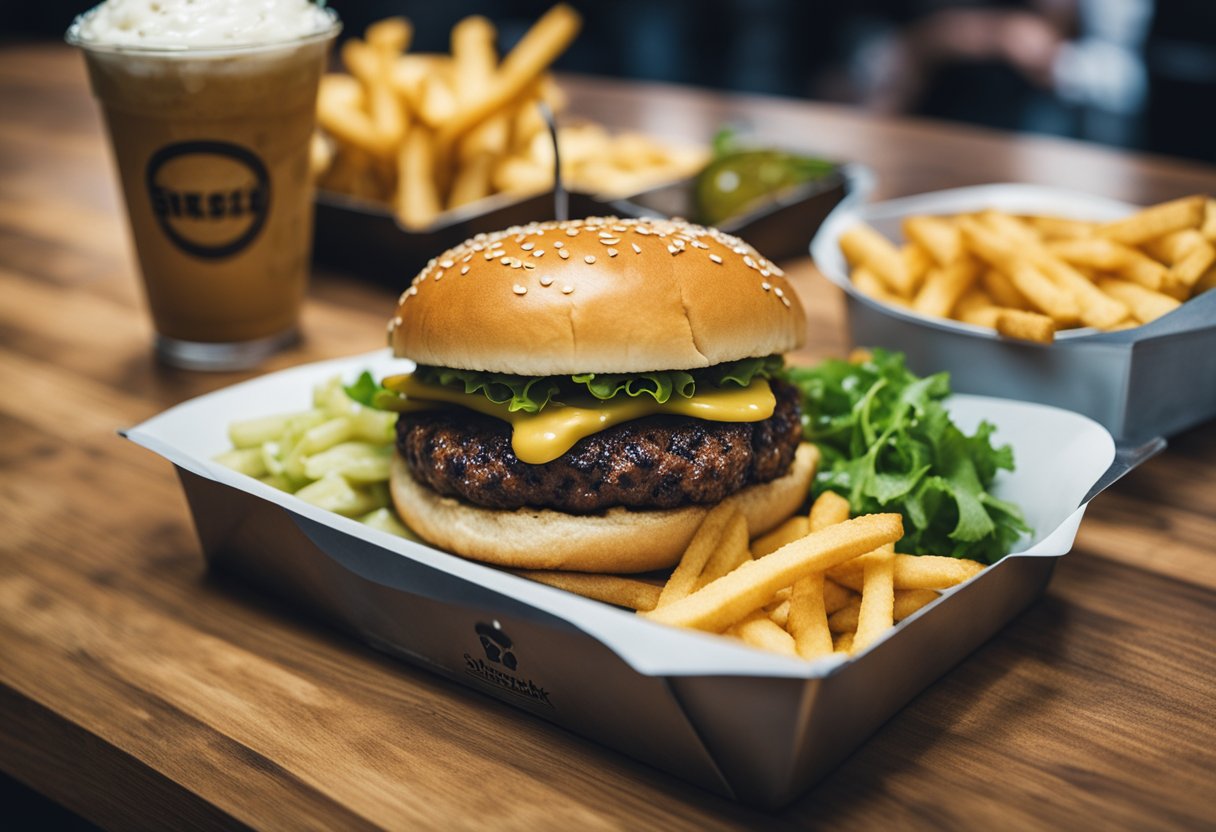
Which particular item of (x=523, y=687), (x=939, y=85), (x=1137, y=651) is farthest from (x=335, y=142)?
(x=939, y=85)

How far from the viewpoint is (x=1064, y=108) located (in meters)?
7.04

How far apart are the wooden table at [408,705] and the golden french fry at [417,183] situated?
0.87 m

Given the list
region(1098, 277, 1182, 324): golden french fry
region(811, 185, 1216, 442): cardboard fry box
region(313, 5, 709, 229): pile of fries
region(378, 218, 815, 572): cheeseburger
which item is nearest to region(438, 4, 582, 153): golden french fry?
region(313, 5, 709, 229): pile of fries

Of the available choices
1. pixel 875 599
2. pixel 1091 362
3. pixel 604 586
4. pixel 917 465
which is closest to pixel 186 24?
pixel 604 586

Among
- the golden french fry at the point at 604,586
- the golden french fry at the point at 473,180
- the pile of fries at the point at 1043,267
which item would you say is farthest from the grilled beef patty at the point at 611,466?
the golden french fry at the point at 473,180

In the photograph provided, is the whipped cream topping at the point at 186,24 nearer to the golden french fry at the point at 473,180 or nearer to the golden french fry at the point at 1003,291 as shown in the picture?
the golden french fry at the point at 473,180

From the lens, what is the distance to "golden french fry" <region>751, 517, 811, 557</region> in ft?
6.17

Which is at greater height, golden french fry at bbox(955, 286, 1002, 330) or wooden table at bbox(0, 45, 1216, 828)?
golden french fry at bbox(955, 286, 1002, 330)

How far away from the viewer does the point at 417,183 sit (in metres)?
3.19

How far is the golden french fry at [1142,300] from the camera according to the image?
84.2 inches

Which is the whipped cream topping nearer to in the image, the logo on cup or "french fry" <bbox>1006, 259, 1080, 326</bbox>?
the logo on cup

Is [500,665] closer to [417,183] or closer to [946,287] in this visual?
[946,287]

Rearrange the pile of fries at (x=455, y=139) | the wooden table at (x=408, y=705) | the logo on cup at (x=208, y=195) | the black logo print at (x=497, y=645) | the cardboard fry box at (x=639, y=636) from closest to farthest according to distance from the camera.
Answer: the cardboard fry box at (x=639, y=636) < the wooden table at (x=408, y=705) < the black logo print at (x=497, y=645) < the logo on cup at (x=208, y=195) < the pile of fries at (x=455, y=139)

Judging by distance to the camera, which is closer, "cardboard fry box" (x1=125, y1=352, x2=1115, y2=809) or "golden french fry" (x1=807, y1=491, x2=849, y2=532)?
"cardboard fry box" (x1=125, y1=352, x2=1115, y2=809)
